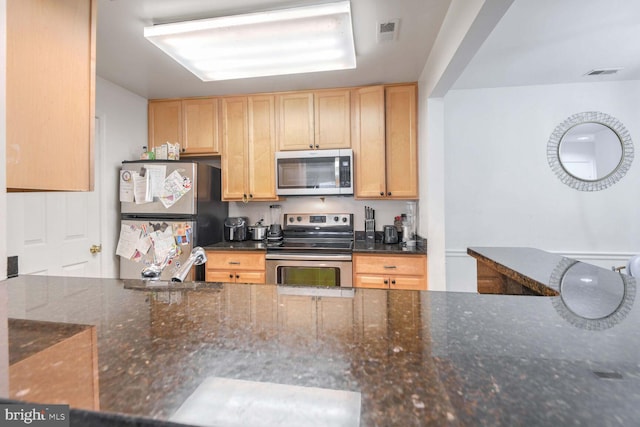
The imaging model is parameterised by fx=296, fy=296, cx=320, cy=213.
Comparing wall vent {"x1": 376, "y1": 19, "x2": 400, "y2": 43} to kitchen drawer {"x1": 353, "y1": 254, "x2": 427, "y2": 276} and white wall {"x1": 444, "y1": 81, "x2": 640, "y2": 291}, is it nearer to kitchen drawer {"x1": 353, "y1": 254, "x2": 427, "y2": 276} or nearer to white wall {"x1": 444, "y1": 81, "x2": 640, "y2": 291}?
white wall {"x1": 444, "y1": 81, "x2": 640, "y2": 291}

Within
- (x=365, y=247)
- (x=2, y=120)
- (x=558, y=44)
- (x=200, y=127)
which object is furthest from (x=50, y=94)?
(x=558, y=44)

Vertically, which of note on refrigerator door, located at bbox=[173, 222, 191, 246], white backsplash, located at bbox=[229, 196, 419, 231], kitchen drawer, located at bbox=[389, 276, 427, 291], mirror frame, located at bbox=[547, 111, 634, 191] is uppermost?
mirror frame, located at bbox=[547, 111, 634, 191]

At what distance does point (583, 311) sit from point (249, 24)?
180cm

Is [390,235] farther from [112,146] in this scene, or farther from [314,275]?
[112,146]

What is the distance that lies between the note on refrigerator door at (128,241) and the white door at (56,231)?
16cm

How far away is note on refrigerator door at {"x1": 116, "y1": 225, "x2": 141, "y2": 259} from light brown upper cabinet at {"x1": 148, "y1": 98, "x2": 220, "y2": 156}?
36.1 inches

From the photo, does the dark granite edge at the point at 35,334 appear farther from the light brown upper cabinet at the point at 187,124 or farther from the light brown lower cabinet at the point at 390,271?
the light brown upper cabinet at the point at 187,124

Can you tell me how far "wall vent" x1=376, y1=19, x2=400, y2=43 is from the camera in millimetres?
1837

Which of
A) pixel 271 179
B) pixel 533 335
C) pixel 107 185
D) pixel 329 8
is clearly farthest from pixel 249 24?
pixel 107 185

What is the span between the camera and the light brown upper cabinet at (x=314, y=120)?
9.32ft

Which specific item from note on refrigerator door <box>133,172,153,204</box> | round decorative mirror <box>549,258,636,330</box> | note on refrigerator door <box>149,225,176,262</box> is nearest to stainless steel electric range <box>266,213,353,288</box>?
note on refrigerator door <box>149,225,176,262</box>

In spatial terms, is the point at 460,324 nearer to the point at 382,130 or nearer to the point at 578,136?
the point at 382,130

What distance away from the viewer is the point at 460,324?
58cm

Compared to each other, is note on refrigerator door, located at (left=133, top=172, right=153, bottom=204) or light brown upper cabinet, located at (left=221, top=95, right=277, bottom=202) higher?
light brown upper cabinet, located at (left=221, top=95, right=277, bottom=202)
